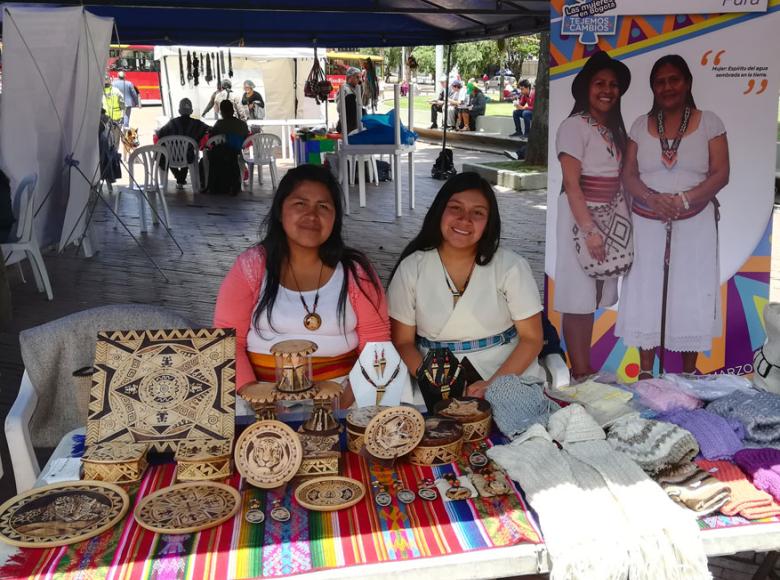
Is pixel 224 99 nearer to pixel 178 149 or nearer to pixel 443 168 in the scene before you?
pixel 178 149

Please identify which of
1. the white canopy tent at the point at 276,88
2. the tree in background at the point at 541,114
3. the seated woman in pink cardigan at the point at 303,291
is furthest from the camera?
the white canopy tent at the point at 276,88

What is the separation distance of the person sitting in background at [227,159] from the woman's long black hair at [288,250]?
9.01 metres

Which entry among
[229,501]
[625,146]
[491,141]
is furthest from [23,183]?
[491,141]

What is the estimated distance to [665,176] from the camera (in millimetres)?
3396

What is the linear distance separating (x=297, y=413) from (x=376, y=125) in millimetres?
7516

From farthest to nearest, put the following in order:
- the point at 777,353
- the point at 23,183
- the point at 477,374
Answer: the point at 23,183, the point at 477,374, the point at 777,353

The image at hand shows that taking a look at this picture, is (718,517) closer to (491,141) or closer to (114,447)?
(114,447)

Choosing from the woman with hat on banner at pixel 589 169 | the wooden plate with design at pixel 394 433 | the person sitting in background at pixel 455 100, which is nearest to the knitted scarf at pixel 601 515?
the wooden plate with design at pixel 394 433

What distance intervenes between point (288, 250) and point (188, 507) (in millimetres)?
1186

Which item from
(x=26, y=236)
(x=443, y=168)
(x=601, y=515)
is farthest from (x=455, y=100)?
(x=601, y=515)

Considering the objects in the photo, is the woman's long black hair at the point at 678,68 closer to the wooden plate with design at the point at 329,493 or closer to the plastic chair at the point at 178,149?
the wooden plate with design at the point at 329,493

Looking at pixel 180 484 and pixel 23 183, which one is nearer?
pixel 180 484

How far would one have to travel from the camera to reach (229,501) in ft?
5.44

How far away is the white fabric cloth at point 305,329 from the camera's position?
8.43 ft
